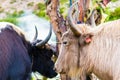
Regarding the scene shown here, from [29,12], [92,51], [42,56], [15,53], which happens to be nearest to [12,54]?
[15,53]

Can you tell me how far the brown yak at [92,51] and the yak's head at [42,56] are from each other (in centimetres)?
183

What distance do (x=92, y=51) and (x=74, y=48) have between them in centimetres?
19

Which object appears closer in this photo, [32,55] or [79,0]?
[79,0]

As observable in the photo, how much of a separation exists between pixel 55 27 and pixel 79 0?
0.61 meters

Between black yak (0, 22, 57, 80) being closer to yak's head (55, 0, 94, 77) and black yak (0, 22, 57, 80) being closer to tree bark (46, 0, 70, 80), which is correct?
tree bark (46, 0, 70, 80)

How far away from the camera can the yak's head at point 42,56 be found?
22.2ft

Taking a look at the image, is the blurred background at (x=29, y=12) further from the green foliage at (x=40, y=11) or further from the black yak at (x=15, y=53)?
the black yak at (x=15, y=53)

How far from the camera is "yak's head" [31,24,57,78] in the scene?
6.78 m

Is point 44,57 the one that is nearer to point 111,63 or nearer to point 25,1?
point 111,63

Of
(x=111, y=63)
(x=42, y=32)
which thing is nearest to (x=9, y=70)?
(x=111, y=63)

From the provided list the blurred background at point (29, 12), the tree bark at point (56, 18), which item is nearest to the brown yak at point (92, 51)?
the tree bark at point (56, 18)

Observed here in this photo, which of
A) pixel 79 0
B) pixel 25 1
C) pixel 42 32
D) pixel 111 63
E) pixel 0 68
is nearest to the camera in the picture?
pixel 111 63

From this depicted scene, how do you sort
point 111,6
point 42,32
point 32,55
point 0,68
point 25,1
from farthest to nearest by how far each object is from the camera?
1. point 25,1
2. point 111,6
3. point 42,32
4. point 32,55
5. point 0,68

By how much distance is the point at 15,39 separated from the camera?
6.15 metres
